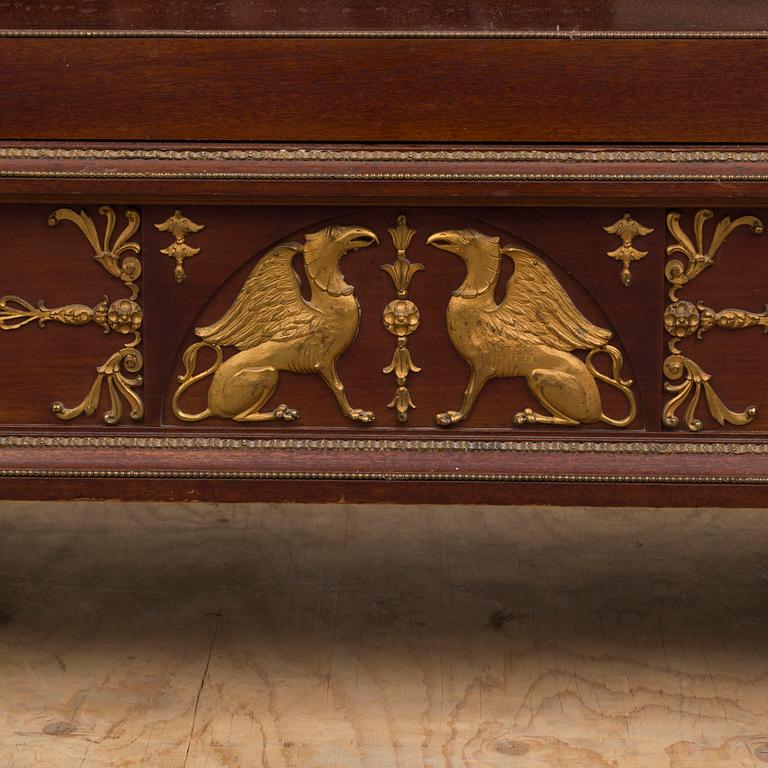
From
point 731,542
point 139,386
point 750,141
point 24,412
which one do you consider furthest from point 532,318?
point 731,542

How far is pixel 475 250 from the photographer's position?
194cm

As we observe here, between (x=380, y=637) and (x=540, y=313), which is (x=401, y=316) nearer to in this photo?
(x=540, y=313)

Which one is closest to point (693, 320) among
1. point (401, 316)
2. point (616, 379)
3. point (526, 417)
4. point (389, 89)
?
point (616, 379)

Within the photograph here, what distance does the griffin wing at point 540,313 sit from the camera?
195 cm

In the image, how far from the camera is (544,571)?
2.55m

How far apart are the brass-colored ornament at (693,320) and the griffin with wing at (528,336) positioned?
0.20 ft

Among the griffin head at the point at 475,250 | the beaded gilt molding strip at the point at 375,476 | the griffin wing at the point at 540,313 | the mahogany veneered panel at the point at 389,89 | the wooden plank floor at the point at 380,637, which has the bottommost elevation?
the wooden plank floor at the point at 380,637

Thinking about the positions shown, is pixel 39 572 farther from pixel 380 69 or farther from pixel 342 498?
pixel 380 69

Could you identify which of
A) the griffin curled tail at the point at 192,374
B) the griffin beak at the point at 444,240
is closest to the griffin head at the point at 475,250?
the griffin beak at the point at 444,240

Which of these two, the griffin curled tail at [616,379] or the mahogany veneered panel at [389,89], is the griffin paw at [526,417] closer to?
the griffin curled tail at [616,379]

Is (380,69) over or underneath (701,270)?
over

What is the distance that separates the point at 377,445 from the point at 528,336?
0.78 ft

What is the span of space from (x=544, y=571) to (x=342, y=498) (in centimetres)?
67

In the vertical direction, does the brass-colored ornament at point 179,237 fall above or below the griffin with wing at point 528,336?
above
